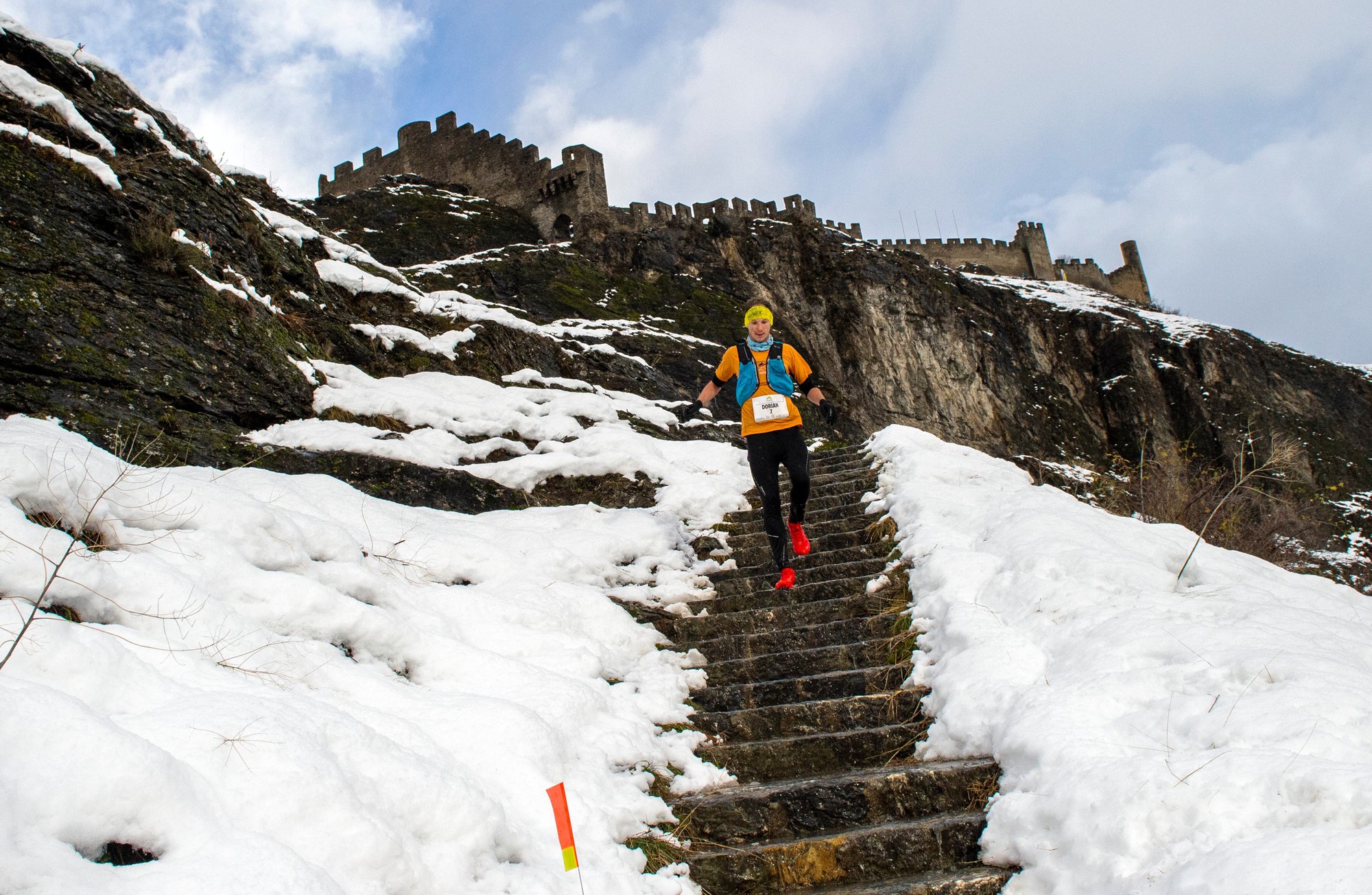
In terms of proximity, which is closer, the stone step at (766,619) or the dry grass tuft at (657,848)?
the dry grass tuft at (657,848)

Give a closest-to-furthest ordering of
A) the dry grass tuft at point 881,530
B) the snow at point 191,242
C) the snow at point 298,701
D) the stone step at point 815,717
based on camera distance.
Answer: the snow at point 298,701, the stone step at point 815,717, the dry grass tuft at point 881,530, the snow at point 191,242

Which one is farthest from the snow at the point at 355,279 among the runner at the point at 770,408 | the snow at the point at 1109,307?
the snow at the point at 1109,307

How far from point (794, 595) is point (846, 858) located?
8.82 ft

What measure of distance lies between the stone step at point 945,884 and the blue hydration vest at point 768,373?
3.40 metres

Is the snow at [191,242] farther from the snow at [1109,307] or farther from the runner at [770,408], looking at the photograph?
the snow at [1109,307]

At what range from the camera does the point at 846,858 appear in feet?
10.7

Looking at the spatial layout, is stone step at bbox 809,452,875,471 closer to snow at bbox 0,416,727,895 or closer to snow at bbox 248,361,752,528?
snow at bbox 248,361,752,528

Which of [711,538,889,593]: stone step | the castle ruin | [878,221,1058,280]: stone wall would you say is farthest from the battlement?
[711,538,889,593]: stone step

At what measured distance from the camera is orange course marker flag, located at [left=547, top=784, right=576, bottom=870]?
7.98 ft

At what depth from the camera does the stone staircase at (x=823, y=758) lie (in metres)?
3.22

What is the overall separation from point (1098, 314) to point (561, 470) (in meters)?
30.1

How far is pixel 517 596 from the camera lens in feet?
16.2

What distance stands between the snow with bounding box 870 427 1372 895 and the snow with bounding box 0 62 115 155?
780 cm

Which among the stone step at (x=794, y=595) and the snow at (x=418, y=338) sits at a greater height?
the snow at (x=418, y=338)
